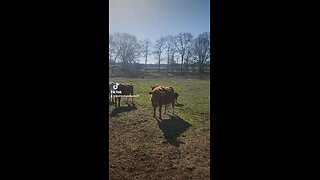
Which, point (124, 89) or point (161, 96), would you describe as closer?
point (124, 89)

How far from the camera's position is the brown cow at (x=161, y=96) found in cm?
181

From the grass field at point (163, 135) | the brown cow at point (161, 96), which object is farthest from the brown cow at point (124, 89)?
the brown cow at point (161, 96)

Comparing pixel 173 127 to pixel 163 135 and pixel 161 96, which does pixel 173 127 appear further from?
pixel 161 96

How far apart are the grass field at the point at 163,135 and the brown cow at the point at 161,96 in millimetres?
44

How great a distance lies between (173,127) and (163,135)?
0.41ft

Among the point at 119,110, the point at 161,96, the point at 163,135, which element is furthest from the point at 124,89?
the point at 163,135

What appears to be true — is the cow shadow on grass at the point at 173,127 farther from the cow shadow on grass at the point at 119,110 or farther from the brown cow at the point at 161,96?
the cow shadow on grass at the point at 119,110

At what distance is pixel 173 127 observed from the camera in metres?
1.72

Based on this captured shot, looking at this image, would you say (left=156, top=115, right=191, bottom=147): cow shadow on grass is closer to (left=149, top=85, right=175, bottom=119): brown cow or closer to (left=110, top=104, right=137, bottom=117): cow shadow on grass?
(left=149, top=85, right=175, bottom=119): brown cow
